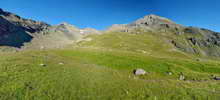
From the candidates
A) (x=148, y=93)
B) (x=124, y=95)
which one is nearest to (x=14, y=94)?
(x=124, y=95)

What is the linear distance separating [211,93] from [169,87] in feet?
20.3

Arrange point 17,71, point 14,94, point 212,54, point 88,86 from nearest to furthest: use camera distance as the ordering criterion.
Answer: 1. point 14,94
2. point 88,86
3. point 17,71
4. point 212,54

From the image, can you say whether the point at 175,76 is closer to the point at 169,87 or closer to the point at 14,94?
the point at 169,87

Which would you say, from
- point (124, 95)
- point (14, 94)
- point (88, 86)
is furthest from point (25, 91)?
point (124, 95)

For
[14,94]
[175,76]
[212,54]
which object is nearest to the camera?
[14,94]

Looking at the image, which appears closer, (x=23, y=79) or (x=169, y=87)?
(x=23, y=79)

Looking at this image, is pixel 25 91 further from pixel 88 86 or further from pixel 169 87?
pixel 169 87

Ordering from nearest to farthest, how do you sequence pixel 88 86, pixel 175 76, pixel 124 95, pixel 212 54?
pixel 124 95, pixel 88 86, pixel 175 76, pixel 212 54

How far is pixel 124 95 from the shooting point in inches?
763

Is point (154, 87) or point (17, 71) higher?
point (17, 71)

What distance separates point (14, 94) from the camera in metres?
15.7

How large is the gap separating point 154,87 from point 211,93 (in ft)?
28.6

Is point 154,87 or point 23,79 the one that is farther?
point 154,87

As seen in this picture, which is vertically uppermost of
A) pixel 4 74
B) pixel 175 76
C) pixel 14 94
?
pixel 4 74
